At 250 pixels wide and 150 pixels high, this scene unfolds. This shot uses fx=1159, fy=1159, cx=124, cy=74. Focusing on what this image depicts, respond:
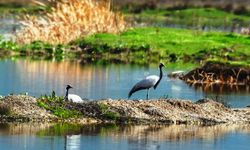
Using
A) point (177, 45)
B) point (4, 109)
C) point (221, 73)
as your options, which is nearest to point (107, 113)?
point (4, 109)

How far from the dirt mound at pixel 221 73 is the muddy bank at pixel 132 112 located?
1021cm

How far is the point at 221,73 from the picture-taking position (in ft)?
128

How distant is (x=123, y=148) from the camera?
23.2 metres

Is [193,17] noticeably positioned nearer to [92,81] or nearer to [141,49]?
[141,49]

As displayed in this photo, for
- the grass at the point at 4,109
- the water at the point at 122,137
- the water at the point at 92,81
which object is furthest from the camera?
the water at the point at 92,81

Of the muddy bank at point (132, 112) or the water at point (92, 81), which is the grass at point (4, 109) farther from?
the water at point (92, 81)

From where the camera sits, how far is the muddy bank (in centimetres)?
2623

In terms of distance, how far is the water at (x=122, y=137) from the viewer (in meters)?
23.4

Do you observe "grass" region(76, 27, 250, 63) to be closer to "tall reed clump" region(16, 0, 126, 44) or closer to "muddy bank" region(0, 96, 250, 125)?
"tall reed clump" region(16, 0, 126, 44)

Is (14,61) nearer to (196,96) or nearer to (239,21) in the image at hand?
(196,96)

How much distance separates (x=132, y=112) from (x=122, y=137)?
225cm

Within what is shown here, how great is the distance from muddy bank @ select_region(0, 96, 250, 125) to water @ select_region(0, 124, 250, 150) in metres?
0.42

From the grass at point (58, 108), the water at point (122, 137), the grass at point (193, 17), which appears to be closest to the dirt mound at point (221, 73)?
the water at point (122, 137)

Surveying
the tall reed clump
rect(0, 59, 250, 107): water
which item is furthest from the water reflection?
the tall reed clump
